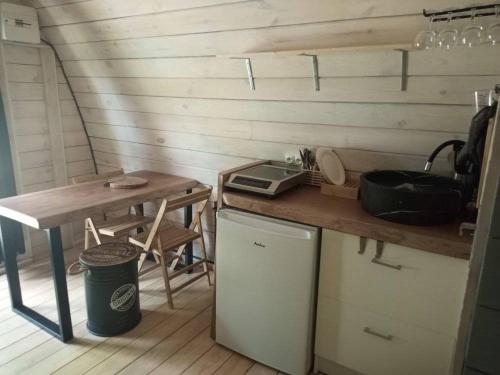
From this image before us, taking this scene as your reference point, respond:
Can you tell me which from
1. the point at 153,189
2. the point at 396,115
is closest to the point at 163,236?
the point at 153,189

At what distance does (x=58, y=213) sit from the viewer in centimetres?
205

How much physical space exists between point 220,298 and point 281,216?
61cm

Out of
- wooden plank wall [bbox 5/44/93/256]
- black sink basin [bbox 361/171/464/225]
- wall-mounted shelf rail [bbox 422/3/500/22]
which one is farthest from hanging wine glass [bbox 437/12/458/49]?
wooden plank wall [bbox 5/44/93/256]

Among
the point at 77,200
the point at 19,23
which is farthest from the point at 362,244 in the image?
the point at 19,23

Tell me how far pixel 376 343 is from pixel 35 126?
2.89 m

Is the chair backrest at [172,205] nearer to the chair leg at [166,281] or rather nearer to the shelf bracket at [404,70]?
the chair leg at [166,281]

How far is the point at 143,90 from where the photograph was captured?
265cm

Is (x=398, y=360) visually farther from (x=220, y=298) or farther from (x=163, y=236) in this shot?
(x=163, y=236)

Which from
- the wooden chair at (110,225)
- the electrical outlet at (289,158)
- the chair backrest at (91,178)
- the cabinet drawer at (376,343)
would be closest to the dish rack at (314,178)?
the electrical outlet at (289,158)

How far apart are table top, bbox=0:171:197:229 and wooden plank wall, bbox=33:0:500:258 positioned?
0.98 feet

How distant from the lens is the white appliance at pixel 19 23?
252cm

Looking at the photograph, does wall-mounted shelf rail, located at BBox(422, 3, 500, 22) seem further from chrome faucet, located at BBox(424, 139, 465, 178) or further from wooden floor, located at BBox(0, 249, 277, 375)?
wooden floor, located at BBox(0, 249, 277, 375)

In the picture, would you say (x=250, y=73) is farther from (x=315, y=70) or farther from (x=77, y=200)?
(x=77, y=200)

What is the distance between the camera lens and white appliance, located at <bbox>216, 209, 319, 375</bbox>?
1754mm
